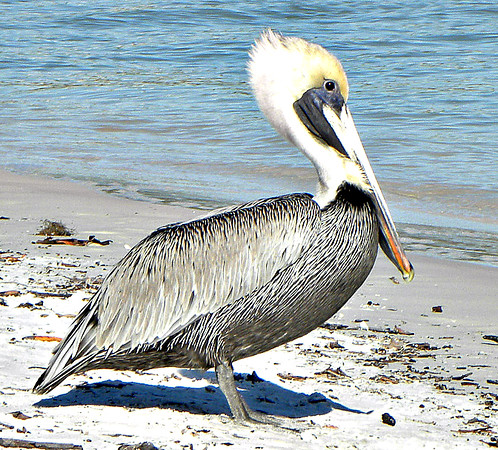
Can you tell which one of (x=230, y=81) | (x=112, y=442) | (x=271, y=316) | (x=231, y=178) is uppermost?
(x=230, y=81)

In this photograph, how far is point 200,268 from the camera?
3.56 metres

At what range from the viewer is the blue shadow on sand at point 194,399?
3711mm

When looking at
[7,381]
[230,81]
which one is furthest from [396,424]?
[230,81]

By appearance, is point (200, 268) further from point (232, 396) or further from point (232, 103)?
point (232, 103)

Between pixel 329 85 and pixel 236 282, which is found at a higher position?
pixel 329 85

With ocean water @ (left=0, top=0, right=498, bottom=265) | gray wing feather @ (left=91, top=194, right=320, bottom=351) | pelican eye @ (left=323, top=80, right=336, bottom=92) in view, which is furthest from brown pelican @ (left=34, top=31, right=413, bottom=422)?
ocean water @ (left=0, top=0, right=498, bottom=265)

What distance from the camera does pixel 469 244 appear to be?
7227mm

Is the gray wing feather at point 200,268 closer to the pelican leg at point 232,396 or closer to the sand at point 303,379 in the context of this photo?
the pelican leg at point 232,396

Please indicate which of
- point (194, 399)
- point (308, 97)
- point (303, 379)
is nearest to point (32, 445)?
point (194, 399)

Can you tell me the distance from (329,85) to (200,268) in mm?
955

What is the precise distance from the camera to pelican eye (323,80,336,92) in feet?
12.5

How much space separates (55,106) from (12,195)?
6.23m

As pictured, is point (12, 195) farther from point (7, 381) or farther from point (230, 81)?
point (230, 81)

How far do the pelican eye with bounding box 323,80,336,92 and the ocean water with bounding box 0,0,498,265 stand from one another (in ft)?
10.8
